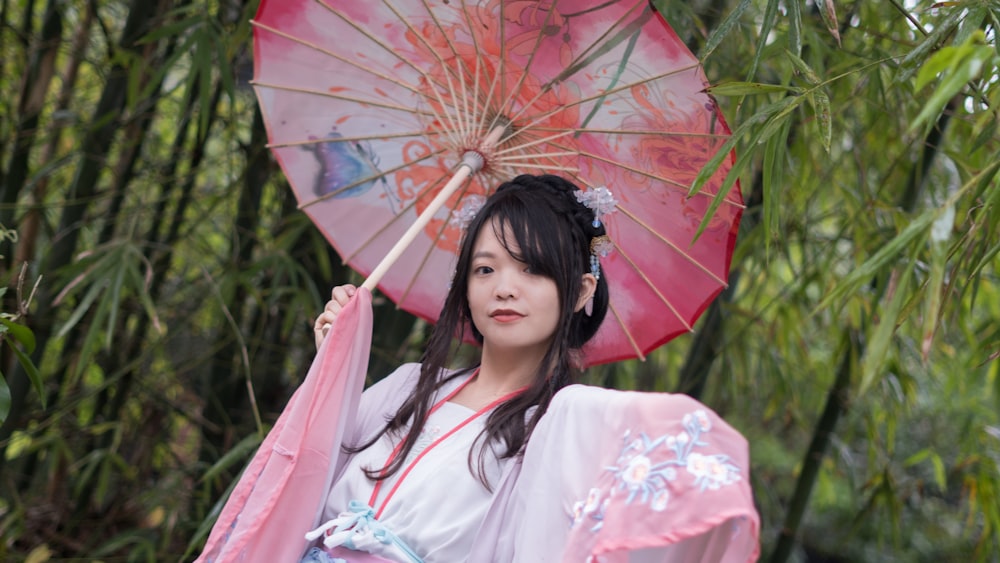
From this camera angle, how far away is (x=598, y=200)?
1.61m

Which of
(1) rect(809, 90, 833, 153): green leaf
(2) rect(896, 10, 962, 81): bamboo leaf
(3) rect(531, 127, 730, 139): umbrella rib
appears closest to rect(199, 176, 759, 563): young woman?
(3) rect(531, 127, 730, 139): umbrella rib

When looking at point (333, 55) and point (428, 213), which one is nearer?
point (428, 213)

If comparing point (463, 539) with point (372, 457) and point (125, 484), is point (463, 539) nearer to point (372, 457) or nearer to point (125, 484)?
point (372, 457)

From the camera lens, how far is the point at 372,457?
1584mm

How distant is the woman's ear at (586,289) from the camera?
5.32 feet

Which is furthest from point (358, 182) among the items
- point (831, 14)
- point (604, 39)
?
point (831, 14)

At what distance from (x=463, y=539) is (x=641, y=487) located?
0.44m

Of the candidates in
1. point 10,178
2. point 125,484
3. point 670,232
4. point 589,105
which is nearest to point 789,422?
point 670,232

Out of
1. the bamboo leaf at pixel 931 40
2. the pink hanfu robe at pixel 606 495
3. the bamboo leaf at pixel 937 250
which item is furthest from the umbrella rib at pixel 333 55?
the bamboo leaf at pixel 937 250

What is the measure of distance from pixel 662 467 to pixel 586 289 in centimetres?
58

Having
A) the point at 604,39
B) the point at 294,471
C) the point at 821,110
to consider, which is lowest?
the point at 294,471

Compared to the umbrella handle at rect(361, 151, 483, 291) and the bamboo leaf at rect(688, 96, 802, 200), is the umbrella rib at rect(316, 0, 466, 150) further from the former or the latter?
the bamboo leaf at rect(688, 96, 802, 200)

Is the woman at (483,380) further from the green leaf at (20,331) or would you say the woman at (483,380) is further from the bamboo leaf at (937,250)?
the bamboo leaf at (937,250)

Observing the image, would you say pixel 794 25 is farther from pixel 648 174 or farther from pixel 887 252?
pixel 887 252
